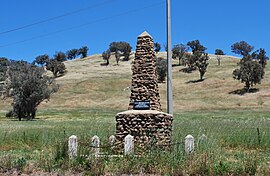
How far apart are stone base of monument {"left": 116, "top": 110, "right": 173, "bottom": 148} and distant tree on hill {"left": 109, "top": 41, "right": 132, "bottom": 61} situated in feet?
417

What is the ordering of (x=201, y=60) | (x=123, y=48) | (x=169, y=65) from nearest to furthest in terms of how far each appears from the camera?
(x=169, y=65) → (x=201, y=60) → (x=123, y=48)

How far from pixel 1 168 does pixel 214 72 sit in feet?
335

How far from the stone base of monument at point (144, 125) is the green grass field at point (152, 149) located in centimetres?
55

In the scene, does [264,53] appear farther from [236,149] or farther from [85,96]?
[236,149]

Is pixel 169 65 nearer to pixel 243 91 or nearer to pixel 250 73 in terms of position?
pixel 243 91

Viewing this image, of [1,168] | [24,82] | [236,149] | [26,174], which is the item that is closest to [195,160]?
[26,174]

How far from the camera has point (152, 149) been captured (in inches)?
423

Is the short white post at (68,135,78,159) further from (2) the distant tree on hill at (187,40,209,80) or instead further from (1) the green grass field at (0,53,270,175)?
(2) the distant tree on hill at (187,40,209,80)

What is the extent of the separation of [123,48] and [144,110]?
132m

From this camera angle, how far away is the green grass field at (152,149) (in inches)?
399

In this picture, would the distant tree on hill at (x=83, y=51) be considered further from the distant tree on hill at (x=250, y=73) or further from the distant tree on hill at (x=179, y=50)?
the distant tree on hill at (x=250, y=73)

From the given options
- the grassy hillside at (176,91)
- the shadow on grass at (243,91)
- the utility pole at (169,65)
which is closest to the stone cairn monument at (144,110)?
the utility pole at (169,65)

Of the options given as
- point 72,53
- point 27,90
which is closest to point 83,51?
point 72,53

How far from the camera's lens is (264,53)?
103000mm
